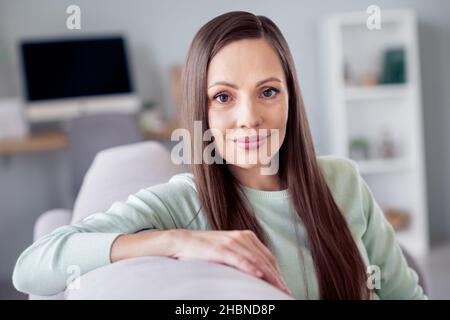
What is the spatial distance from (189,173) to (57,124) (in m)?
2.01

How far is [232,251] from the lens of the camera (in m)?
0.42

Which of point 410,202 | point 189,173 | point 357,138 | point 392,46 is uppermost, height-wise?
point 392,46

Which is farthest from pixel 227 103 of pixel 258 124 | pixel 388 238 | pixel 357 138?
pixel 357 138

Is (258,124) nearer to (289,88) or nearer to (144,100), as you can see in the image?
(289,88)

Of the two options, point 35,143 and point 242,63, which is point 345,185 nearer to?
point 242,63

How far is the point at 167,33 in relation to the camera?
2.23 meters

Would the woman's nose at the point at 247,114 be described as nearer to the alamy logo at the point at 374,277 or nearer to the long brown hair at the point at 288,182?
the long brown hair at the point at 288,182

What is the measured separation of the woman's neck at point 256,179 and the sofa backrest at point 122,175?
0.14ft

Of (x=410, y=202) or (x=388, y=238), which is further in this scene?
(x=410, y=202)

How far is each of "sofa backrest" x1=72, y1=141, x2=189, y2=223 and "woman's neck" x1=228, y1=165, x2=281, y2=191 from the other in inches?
1.7

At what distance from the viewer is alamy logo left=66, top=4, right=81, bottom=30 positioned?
49 centimetres

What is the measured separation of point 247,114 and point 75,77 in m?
1.95

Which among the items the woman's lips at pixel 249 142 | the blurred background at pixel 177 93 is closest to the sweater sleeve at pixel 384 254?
the woman's lips at pixel 249 142
